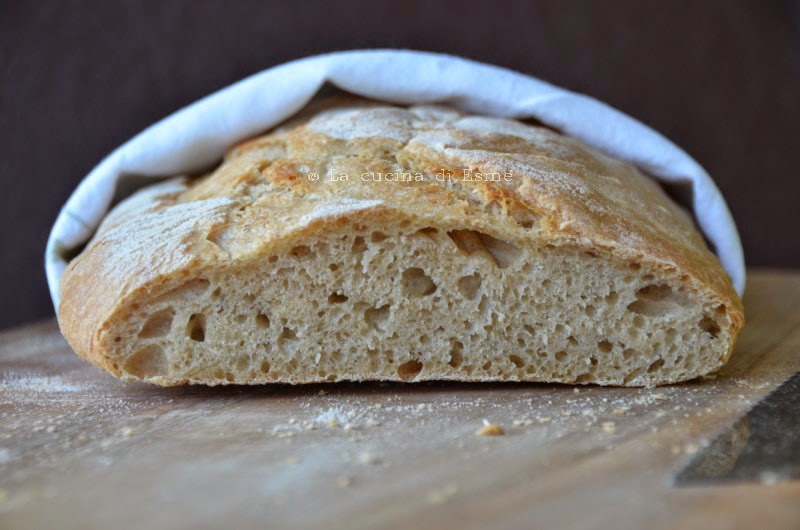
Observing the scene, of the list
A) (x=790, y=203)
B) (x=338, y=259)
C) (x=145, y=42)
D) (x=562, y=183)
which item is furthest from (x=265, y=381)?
(x=790, y=203)

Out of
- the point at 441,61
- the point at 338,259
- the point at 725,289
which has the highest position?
the point at 441,61

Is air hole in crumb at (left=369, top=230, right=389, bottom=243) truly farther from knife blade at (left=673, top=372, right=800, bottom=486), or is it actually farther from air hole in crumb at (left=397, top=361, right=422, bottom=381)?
knife blade at (left=673, top=372, right=800, bottom=486)

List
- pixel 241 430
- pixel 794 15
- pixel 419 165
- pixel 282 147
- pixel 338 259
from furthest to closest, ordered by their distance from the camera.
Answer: pixel 794 15 → pixel 282 147 → pixel 419 165 → pixel 338 259 → pixel 241 430

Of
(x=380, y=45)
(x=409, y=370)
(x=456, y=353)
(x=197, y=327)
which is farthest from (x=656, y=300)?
(x=380, y=45)

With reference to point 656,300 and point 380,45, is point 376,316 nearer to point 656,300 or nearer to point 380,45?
point 656,300

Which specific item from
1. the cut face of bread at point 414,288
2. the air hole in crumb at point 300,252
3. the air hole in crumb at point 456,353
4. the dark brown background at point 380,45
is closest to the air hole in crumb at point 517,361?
the cut face of bread at point 414,288

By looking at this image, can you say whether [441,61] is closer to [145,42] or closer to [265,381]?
[265,381]
